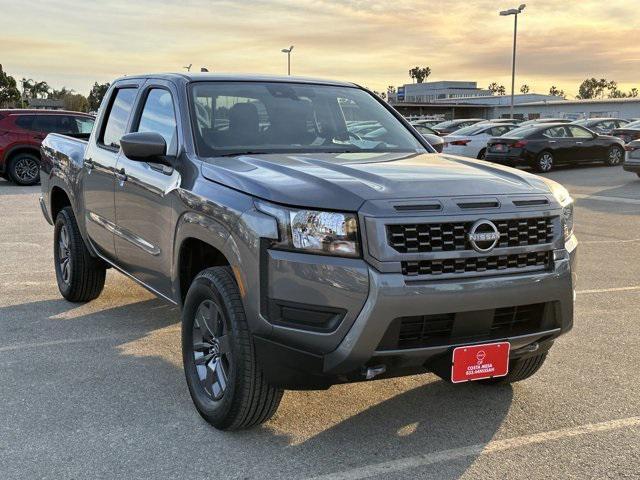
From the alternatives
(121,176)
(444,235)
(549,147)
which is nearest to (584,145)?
(549,147)

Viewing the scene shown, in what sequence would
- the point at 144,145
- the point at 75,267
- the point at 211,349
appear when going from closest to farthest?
the point at 211,349
the point at 144,145
the point at 75,267

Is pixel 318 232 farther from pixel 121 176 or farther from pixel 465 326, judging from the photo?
pixel 121 176

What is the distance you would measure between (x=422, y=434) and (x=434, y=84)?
5283 inches

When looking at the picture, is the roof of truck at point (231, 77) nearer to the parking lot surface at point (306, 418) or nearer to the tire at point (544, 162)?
the parking lot surface at point (306, 418)

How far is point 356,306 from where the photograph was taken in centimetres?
299

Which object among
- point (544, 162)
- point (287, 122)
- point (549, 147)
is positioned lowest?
point (544, 162)

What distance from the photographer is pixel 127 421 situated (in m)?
3.78

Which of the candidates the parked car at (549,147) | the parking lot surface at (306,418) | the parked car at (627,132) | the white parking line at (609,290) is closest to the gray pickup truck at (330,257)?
the parking lot surface at (306,418)

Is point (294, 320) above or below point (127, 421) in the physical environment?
above

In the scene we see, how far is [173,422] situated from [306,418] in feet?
2.32

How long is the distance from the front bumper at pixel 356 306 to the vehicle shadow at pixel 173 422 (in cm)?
48

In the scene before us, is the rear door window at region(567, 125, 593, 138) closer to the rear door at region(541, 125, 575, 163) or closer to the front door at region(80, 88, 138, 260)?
the rear door at region(541, 125, 575, 163)

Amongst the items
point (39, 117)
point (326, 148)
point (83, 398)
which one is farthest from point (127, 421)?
point (39, 117)

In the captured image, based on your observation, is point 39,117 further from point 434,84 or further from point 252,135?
point 434,84
